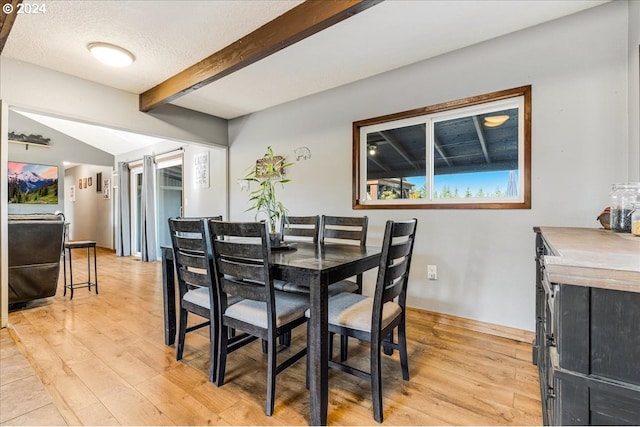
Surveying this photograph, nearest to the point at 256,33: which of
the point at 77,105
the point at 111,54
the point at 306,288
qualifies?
the point at 111,54

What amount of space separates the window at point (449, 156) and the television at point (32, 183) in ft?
23.6

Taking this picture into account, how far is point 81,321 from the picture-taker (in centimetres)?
269

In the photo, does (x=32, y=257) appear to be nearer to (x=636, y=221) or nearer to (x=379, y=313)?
(x=379, y=313)

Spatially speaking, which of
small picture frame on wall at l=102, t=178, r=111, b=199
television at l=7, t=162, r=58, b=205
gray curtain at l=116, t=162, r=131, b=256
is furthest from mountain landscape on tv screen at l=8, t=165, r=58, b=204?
gray curtain at l=116, t=162, r=131, b=256

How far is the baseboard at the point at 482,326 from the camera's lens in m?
2.29

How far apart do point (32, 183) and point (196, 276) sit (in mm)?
7170

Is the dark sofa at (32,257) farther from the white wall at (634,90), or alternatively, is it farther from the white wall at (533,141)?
the white wall at (634,90)

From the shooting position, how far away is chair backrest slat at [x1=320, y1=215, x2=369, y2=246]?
7.81 ft

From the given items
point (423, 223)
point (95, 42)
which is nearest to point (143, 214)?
point (95, 42)

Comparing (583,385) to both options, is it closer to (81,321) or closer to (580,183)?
(580,183)

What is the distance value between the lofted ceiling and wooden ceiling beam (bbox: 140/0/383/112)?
0.01m

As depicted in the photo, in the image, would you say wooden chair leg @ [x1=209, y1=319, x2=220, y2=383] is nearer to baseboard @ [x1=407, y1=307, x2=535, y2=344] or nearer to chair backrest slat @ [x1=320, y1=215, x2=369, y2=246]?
chair backrest slat @ [x1=320, y1=215, x2=369, y2=246]

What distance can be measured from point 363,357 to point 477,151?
1.89 meters

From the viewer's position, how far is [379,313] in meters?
1.44
